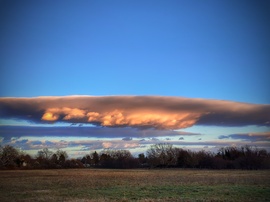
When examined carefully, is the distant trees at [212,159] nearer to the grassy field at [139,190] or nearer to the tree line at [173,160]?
the tree line at [173,160]

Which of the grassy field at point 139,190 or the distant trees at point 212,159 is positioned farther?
the distant trees at point 212,159

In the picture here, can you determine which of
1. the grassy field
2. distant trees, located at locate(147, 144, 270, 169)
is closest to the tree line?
distant trees, located at locate(147, 144, 270, 169)

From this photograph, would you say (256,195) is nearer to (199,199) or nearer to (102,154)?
(199,199)

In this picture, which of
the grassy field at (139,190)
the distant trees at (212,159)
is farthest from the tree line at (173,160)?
the grassy field at (139,190)

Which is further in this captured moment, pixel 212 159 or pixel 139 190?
pixel 212 159

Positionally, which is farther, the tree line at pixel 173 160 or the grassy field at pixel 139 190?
the tree line at pixel 173 160

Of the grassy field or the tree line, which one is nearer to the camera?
the grassy field

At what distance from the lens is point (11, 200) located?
79.6ft

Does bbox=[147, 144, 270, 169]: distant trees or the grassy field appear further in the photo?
bbox=[147, 144, 270, 169]: distant trees

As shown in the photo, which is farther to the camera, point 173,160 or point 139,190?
point 173,160

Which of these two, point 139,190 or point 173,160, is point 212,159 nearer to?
point 173,160

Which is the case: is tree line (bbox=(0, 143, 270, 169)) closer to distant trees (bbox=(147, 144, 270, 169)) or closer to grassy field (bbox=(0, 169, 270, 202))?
distant trees (bbox=(147, 144, 270, 169))

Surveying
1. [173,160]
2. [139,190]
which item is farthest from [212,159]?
[139,190]

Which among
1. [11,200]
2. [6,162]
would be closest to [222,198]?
[11,200]
